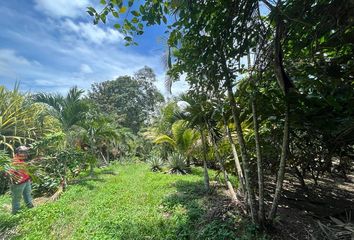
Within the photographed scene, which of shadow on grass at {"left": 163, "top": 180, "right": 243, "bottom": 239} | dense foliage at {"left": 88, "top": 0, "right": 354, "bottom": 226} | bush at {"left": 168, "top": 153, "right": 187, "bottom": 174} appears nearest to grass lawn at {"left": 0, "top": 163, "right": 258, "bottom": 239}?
shadow on grass at {"left": 163, "top": 180, "right": 243, "bottom": 239}

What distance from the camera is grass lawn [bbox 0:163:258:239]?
461 centimetres

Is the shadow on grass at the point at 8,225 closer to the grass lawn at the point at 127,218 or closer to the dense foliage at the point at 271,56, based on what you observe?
the grass lawn at the point at 127,218

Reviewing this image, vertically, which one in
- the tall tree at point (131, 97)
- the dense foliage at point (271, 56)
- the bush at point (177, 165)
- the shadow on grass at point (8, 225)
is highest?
the tall tree at point (131, 97)

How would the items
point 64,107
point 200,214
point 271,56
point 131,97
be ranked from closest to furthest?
point 271,56, point 200,214, point 64,107, point 131,97

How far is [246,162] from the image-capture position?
431 centimetres

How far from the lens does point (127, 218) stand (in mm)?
5516

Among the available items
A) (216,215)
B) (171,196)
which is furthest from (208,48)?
(171,196)

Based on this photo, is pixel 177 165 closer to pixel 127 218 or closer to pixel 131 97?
pixel 127 218

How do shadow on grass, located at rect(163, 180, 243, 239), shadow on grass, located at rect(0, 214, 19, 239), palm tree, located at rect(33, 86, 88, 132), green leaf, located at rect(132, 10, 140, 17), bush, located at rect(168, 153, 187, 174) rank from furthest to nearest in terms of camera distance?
bush, located at rect(168, 153, 187, 174)
palm tree, located at rect(33, 86, 88, 132)
shadow on grass, located at rect(0, 214, 19, 239)
shadow on grass, located at rect(163, 180, 243, 239)
green leaf, located at rect(132, 10, 140, 17)

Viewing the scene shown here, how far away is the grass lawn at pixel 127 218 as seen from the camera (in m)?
4.61

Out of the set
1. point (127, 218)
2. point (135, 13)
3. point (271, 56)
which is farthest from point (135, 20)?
point (127, 218)

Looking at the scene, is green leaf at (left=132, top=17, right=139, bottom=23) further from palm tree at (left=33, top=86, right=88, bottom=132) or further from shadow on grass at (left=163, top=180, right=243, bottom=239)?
palm tree at (left=33, top=86, right=88, bottom=132)

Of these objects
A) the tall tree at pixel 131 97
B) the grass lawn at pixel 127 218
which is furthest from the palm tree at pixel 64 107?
the tall tree at pixel 131 97

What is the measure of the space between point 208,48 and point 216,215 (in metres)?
3.09
